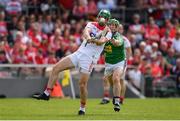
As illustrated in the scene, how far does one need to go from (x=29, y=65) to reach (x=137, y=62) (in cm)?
464

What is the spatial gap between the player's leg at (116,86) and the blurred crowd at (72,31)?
799 cm

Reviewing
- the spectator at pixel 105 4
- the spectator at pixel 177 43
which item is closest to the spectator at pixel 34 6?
the spectator at pixel 105 4

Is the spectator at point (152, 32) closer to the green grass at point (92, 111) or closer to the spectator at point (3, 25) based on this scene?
the spectator at point (3, 25)

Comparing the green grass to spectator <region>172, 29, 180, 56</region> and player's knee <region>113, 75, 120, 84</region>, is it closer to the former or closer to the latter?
player's knee <region>113, 75, 120, 84</region>

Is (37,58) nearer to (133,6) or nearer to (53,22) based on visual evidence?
(53,22)

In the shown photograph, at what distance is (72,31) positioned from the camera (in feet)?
106

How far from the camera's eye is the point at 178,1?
3625cm

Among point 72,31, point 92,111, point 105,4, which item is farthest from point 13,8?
point 92,111

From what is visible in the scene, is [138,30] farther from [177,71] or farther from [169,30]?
[177,71]

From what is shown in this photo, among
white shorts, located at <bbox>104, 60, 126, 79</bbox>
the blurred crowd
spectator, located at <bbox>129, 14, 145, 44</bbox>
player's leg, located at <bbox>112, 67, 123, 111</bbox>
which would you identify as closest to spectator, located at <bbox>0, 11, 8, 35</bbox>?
the blurred crowd

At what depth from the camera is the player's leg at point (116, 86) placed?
19484 mm

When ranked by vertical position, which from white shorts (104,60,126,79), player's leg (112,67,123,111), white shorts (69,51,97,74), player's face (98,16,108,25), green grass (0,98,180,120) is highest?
player's face (98,16,108,25)

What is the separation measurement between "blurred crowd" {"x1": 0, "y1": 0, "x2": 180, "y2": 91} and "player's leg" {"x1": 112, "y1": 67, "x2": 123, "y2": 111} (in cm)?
799

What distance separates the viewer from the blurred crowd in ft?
97.6
